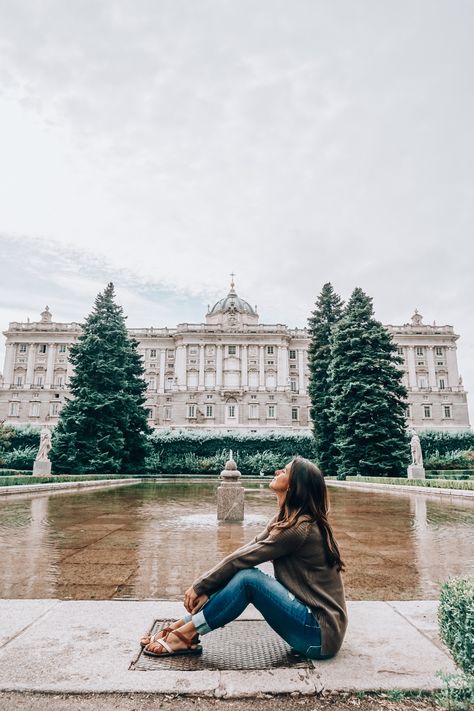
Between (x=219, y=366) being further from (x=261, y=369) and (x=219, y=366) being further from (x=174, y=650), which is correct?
(x=174, y=650)

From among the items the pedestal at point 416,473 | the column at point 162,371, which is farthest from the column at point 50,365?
the pedestal at point 416,473

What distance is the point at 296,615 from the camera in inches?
109

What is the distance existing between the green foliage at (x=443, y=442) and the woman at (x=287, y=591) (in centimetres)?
3431

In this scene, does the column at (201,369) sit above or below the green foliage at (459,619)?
above

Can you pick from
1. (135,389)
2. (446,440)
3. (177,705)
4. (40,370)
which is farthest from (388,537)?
(40,370)

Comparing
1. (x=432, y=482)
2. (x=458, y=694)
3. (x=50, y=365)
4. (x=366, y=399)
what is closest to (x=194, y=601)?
(x=458, y=694)

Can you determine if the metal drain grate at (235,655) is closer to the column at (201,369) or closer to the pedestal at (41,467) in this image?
the pedestal at (41,467)

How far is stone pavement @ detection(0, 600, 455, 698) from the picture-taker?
242 cm

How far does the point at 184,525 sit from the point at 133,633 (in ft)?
19.4

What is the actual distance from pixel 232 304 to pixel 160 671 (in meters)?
73.8

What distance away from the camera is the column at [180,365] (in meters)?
70.0

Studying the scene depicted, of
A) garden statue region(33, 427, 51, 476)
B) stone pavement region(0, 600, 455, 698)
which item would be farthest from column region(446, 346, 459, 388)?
stone pavement region(0, 600, 455, 698)

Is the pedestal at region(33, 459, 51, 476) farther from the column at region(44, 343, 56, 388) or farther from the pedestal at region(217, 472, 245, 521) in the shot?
the column at region(44, 343, 56, 388)

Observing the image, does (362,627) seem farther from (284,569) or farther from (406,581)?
(406,581)
